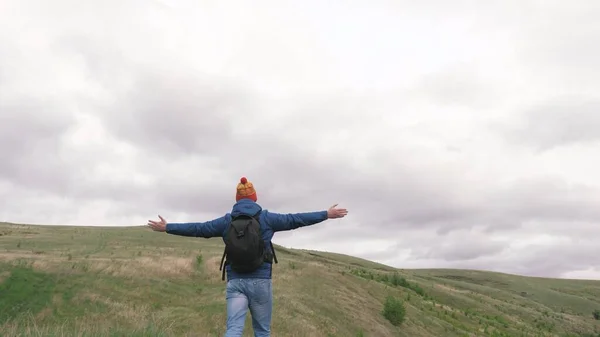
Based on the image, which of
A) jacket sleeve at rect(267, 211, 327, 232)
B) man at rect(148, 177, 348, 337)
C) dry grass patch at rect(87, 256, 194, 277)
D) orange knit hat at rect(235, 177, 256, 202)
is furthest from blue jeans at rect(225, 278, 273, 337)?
dry grass patch at rect(87, 256, 194, 277)

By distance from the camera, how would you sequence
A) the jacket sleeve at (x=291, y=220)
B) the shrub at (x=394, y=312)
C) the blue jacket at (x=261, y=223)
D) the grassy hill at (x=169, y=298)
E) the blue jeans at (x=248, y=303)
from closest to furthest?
the blue jeans at (x=248, y=303)
the blue jacket at (x=261, y=223)
the jacket sleeve at (x=291, y=220)
the grassy hill at (x=169, y=298)
the shrub at (x=394, y=312)

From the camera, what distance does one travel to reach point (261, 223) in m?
7.73

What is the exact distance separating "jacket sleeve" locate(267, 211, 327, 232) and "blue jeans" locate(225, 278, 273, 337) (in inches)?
34.3

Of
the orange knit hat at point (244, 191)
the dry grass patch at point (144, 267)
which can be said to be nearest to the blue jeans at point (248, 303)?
the orange knit hat at point (244, 191)

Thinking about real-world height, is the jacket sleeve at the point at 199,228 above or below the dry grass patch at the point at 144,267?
above

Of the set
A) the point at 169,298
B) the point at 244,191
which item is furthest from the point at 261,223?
the point at 169,298

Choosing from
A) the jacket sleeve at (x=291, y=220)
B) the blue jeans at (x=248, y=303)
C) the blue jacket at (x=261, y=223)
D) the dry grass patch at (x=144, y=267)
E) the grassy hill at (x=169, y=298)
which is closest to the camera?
the blue jeans at (x=248, y=303)

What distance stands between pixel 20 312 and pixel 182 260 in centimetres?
1225

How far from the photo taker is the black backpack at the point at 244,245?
7.19 meters

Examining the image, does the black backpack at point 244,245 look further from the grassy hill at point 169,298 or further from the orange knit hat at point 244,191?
the grassy hill at point 169,298

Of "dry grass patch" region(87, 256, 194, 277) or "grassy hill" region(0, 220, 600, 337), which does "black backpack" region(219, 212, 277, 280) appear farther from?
"dry grass patch" region(87, 256, 194, 277)

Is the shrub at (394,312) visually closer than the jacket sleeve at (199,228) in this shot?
No

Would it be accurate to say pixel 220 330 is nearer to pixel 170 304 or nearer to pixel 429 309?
pixel 170 304

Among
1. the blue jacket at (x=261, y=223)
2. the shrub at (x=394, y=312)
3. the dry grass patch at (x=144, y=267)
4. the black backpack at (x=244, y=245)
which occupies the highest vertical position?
the blue jacket at (x=261, y=223)
